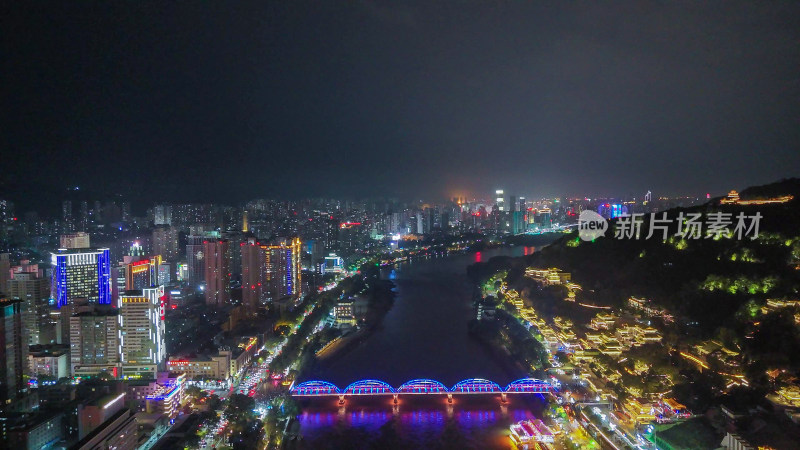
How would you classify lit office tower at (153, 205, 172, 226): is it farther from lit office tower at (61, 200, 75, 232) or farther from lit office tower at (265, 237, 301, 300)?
lit office tower at (265, 237, 301, 300)

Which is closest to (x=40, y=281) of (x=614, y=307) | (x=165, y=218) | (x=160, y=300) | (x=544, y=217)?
(x=160, y=300)

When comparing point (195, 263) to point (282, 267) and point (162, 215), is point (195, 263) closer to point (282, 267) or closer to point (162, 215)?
point (282, 267)

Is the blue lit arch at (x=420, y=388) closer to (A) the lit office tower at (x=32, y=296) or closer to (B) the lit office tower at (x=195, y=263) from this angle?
(A) the lit office tower at (x=32, y=296)

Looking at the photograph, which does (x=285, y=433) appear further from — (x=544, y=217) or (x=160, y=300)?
(x=544, y=217)

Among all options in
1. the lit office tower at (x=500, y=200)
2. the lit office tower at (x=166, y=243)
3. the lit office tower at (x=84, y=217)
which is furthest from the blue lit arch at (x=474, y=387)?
the lit office tower at (x=500, y=200)

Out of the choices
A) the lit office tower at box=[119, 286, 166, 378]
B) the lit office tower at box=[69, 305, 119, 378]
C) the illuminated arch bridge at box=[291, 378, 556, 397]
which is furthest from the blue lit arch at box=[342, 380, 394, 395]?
the lit office tower at box=[69, 305, 119, 378]

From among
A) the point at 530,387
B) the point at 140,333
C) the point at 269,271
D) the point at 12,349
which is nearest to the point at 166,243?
the point at 269,271
